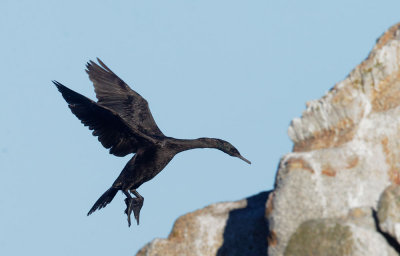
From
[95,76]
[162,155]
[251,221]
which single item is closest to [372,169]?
[251,221]

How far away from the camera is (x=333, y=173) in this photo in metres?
8.11

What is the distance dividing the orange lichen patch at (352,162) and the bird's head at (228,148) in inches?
158

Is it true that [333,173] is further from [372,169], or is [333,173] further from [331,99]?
[331,99]

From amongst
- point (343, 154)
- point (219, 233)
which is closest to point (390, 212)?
point (343, 154)

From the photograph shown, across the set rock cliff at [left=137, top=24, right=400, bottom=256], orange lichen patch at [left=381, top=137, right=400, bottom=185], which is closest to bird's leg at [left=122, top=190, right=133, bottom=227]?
rock cliff at [left=137, top=24, right=400, bottom=256]

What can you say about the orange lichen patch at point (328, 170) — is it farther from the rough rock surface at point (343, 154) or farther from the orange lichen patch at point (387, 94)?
the orange lichen patch at point (387, 94)

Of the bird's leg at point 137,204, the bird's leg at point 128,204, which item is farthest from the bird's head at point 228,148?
the bird's leg at point 128,204

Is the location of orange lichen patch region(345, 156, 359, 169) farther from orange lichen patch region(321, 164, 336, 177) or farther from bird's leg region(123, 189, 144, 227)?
bird's leg region(123, 189, 144, 227)

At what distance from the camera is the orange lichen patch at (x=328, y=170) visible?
8.10 metres

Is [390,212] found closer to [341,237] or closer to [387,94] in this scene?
[341,237]

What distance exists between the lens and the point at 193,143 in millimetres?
11984

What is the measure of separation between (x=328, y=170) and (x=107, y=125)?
4.83 metres

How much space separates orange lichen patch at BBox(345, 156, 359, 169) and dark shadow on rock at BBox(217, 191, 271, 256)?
1.60m

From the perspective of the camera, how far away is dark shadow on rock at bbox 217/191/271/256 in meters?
9.39
